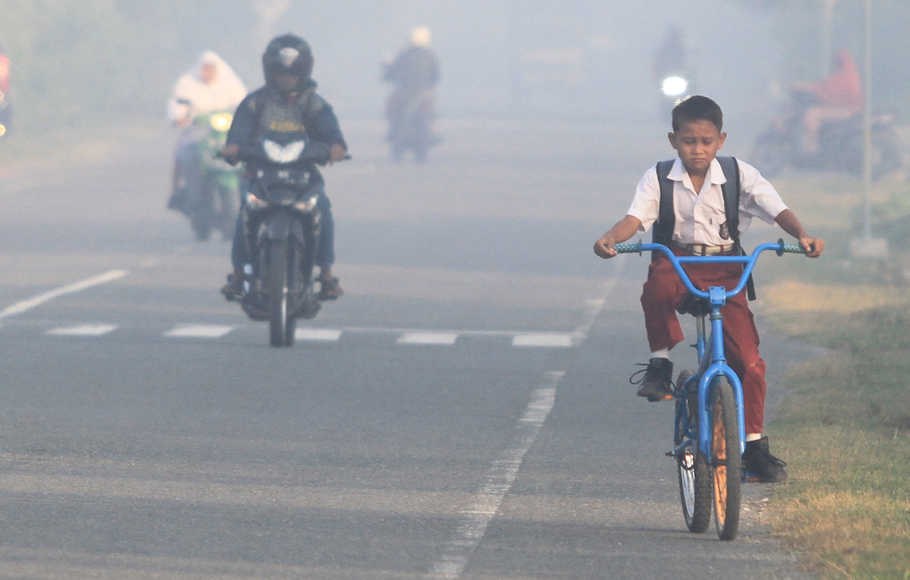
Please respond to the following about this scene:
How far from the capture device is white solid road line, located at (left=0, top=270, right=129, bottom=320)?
57.4 feet

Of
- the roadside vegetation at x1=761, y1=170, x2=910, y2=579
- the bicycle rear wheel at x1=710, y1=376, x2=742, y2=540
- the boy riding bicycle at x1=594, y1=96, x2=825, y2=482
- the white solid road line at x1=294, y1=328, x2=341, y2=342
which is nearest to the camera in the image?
the bicycle rear wheel at x1=710, y1=376, x2=742, y2=540

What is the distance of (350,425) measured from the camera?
11.3 meters

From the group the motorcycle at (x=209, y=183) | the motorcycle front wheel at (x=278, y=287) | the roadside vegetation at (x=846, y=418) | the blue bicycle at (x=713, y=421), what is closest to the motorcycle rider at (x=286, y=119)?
the motorcycle front wheel at (x=278, y=287)

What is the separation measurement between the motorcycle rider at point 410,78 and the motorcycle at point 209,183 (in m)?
17.0

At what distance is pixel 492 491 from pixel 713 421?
55.8 inches

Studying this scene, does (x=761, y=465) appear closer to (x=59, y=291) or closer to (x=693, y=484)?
(x=693, y=484)

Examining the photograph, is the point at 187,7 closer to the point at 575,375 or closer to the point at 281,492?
the point at 575,375

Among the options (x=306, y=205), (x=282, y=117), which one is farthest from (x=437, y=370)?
(x=282, y=117)

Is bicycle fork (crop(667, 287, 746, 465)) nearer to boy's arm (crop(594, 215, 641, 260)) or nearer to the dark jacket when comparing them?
boy's arm (crop(594, 215, 641, 260))

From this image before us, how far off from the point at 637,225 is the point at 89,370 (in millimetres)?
5834

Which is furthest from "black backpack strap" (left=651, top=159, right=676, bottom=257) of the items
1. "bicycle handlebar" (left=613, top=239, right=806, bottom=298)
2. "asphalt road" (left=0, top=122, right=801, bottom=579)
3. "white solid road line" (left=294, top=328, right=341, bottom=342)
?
"white solid road line" (left=294, top=328, right=341, bottom=342)

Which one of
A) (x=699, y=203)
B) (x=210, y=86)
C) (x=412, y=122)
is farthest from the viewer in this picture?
(x=412, y=122)

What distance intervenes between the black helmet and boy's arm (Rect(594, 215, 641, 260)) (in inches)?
270

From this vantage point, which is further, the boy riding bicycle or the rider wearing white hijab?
the rider wearing white hijab
